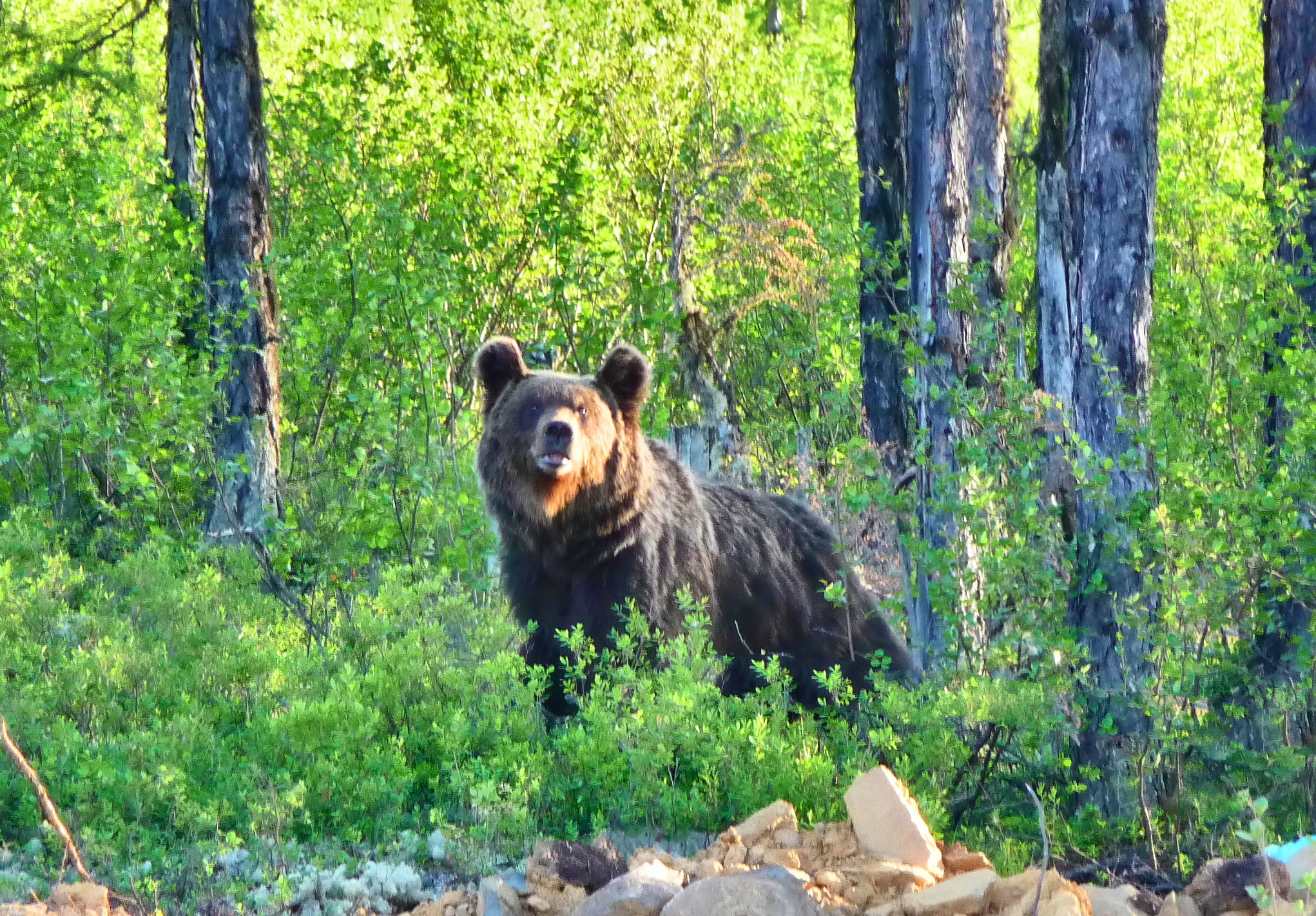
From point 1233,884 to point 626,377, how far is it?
184 inches

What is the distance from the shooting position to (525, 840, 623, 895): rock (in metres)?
4.41

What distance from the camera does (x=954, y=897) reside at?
4.00 meters

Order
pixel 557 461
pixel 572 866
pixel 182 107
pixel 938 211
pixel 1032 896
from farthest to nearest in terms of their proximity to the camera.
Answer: pixel 182 107 < pixel 938 211 < pixel 557 461 < pixel 572 866 < pixel 1032 896

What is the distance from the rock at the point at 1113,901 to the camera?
4.05m

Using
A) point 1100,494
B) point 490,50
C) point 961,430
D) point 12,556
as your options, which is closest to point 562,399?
point 961,430

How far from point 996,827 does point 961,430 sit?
8.89 ft

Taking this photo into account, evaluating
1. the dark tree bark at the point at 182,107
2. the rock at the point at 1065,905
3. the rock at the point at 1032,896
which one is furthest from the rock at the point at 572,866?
the dark tree bark at the point at 182,107

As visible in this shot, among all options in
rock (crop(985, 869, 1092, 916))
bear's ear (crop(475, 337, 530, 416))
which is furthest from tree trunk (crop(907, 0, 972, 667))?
rock (crop(985, 869, 1092, 916))

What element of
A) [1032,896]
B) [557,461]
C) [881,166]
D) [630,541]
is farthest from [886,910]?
[881,166]

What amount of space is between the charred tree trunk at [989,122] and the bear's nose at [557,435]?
234 centimetres

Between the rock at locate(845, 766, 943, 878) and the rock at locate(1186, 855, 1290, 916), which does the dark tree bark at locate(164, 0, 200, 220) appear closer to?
the rock at locate(845, 766, 943, 878)

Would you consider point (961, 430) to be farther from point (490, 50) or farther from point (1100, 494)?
point (490, 50)

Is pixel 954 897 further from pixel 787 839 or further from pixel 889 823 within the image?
pixel 787 839

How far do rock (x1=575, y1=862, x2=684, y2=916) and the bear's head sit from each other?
3.60 meters
